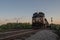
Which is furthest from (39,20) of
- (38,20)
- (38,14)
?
(38,14)

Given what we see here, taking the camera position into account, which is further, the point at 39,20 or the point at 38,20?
the point at 38,20

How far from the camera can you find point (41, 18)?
38.4 metres

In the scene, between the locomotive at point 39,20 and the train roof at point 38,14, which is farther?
the train roof at point 38,14

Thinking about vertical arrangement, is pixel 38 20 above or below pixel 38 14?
below

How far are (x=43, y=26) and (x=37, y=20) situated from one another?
1958mm

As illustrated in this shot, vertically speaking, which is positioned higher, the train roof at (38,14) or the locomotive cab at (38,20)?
the train roof at (38,14)

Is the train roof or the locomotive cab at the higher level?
the train roof

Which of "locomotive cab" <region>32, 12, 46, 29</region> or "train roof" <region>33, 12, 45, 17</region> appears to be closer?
"locomotive cab" <region>32, 12, 46, 29</region>

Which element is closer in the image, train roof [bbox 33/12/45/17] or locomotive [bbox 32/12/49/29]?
locomotive [bbox 32/12/49/29]

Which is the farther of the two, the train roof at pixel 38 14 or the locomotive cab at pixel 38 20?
the train roof at pixel 38 14

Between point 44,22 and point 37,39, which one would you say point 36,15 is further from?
point 37,39

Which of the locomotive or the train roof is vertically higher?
the train roof

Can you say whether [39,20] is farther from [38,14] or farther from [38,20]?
[38,14]

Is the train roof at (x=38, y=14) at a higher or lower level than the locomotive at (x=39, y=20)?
higher
